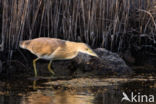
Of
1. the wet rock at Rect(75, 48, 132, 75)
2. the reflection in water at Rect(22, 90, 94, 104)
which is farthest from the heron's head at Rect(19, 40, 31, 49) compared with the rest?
the reflection in water at Rect(22, 90, 94, 104)

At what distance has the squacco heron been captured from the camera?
754 cm

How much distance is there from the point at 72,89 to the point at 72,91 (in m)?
0.15

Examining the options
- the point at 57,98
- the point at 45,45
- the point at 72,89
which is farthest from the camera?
the point at 45,45

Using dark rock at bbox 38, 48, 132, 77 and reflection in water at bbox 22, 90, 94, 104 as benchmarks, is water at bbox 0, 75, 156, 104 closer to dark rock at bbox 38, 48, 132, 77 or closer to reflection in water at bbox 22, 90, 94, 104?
reflection in water at bbox 22, 90, 94, 104

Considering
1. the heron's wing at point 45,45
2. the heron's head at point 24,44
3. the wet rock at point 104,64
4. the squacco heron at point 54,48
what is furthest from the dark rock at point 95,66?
the heron's head at point 24,44

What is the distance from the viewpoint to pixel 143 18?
8.74 metres

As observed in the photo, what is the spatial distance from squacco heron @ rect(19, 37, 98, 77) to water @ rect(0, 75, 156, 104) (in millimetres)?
483

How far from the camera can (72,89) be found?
635cm

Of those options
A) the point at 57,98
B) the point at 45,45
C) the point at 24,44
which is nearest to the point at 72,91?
the point at 57,98

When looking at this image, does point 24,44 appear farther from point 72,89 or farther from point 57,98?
point 57,98

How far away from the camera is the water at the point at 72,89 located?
18.2ft

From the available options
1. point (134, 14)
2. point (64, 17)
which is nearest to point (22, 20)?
point (64, 17)

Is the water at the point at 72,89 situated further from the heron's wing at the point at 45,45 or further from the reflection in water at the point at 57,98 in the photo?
the heron's wing at the point at 45,45

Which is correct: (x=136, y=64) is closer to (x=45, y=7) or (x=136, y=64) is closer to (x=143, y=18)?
(x=143, y=18)
